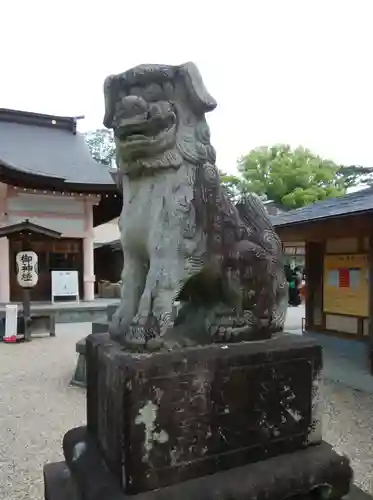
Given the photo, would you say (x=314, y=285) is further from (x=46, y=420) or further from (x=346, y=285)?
(x=46, y=420)

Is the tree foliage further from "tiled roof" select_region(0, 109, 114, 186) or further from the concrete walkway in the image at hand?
the concrete walkway

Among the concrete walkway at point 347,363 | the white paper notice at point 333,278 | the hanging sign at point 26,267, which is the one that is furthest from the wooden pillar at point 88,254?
the white paper notice at point 333,278

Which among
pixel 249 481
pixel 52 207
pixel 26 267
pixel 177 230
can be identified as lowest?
pixel 249 481

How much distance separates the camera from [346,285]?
7418 mm

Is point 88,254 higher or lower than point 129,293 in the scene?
higher

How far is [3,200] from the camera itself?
11.4 metres

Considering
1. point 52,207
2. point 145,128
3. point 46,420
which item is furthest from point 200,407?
point 52,207

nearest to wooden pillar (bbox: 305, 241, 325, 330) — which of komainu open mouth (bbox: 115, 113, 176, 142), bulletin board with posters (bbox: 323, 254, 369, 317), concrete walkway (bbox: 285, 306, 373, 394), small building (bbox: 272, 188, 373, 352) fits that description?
small building (bbox: 272, 188, 373, 352)

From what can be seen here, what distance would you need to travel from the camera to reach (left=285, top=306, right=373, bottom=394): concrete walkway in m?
4.88

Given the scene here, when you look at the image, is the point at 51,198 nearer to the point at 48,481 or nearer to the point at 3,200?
the point at 3,200

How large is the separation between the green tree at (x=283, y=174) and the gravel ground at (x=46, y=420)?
54.6 feet

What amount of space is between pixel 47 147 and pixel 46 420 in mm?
13169

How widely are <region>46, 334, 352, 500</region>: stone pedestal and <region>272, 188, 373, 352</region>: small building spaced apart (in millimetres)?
4350

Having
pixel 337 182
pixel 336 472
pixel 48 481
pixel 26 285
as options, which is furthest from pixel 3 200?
pixel 337 182
